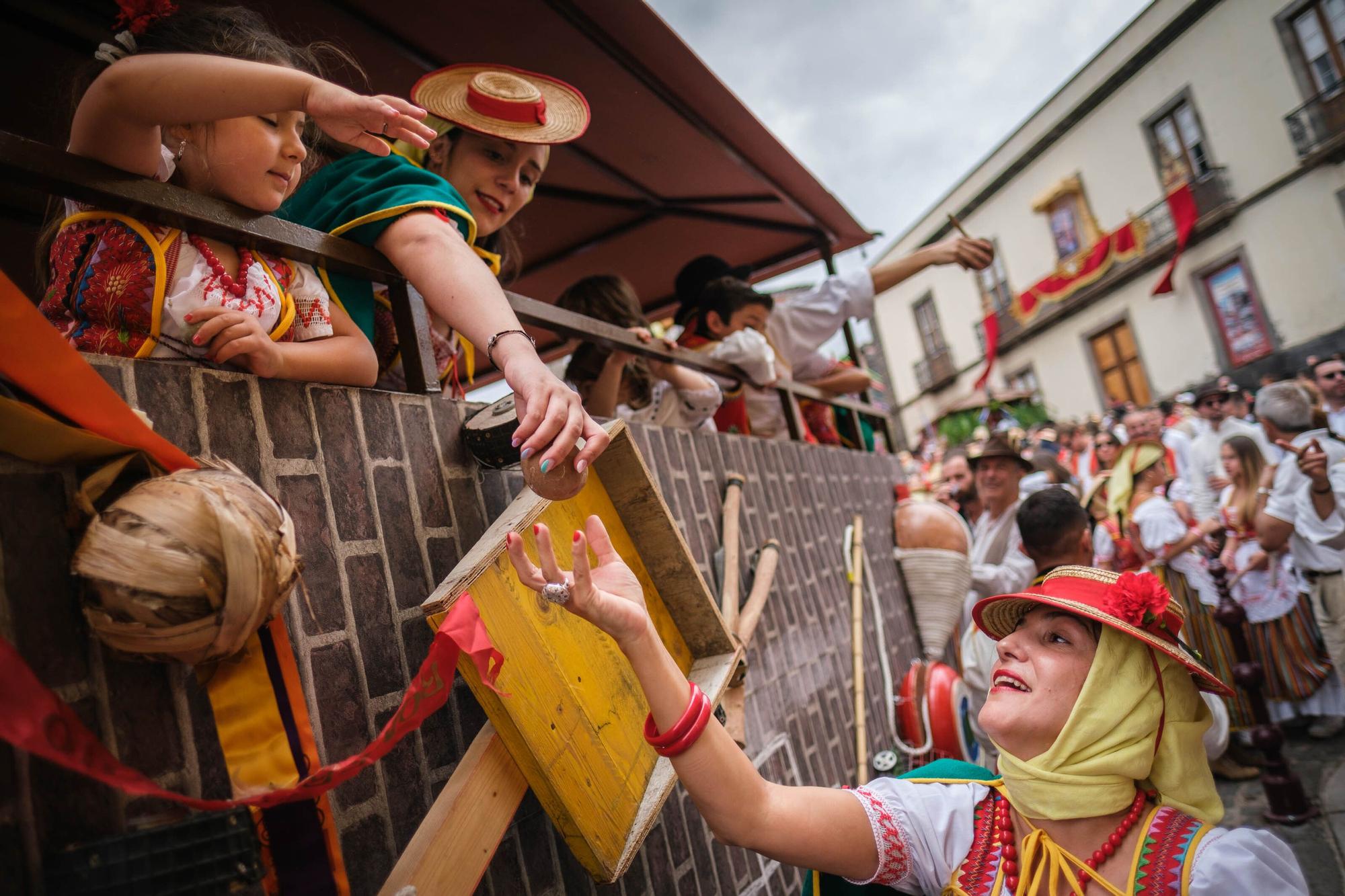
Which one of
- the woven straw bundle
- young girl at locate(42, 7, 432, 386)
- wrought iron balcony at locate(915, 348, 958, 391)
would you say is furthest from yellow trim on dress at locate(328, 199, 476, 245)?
wrought iron balcony at locate(915, 348, 958, 391)

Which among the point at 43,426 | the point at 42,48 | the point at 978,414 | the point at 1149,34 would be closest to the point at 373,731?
the point at 43,426

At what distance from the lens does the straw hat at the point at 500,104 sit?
2379 mm

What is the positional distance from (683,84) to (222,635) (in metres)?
3.25

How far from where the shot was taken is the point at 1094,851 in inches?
74.7

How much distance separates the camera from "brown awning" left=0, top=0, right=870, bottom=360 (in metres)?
3.07

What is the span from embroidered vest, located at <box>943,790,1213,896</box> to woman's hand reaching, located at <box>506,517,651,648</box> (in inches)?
44.1

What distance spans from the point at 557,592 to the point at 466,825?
49 cm

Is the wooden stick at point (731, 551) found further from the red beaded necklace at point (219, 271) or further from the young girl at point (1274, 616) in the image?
the young girl at point (1274, 616)

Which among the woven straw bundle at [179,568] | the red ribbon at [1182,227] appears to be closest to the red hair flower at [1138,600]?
the woven straw bundle at [179,568]

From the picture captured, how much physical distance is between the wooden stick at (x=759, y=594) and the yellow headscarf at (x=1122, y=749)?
3.72 ft

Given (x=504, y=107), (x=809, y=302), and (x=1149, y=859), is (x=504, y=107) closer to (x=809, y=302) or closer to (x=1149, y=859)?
(x=1149, y=859)

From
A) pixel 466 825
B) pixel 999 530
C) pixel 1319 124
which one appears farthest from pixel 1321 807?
pixel 1319 124

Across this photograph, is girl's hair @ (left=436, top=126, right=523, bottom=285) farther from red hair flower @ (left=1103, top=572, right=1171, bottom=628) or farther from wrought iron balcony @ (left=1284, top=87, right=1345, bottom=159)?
wrought iron balcony @ (left=1284, top=87, right=1345, bottom=159)

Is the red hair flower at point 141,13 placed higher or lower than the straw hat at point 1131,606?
higher
